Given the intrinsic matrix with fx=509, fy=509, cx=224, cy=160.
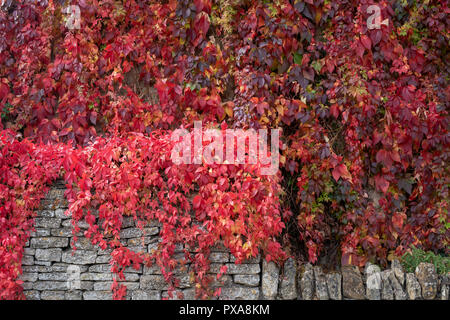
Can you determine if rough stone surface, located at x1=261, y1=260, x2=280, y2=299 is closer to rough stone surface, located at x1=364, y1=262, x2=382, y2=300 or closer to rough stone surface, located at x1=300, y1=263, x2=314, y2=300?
rough stone surface, located at x1=300, y1=263, x2=314, y2=300

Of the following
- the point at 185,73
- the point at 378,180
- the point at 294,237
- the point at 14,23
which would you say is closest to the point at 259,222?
the point at 294,237

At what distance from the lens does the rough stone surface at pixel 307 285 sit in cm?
413

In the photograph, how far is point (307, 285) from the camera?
4.14 metres

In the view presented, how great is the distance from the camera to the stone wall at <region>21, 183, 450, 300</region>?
411 cm

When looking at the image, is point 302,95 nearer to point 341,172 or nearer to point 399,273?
point 341,172

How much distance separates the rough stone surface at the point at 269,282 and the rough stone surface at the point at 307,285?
226 millimetres

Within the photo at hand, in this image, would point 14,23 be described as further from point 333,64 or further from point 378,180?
point 378,180

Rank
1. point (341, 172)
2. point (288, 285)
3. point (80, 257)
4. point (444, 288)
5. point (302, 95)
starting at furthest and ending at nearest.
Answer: point (302, 95) < point (341, 172) < point (80, 257) < point (288, 285) < point (444, 288)

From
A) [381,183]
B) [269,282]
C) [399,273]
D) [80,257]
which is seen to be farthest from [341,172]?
[80,257]

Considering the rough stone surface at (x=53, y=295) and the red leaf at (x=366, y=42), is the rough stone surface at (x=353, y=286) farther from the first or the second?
the rough stone surface at (x=53, y=295)

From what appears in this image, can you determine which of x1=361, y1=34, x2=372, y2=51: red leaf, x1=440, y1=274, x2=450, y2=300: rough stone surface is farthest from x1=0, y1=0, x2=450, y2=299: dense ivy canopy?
x1=440, y1=274, x2=450, y2=300: rough stone surface

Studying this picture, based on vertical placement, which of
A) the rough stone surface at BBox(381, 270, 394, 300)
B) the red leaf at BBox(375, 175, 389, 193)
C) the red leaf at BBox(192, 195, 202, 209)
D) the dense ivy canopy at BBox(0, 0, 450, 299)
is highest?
the dense ivy canopy at BBox(0, 0, 450, 299)

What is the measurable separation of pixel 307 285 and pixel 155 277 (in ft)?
4.10

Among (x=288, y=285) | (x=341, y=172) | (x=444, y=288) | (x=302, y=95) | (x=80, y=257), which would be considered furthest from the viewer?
(x=302, y=95)
